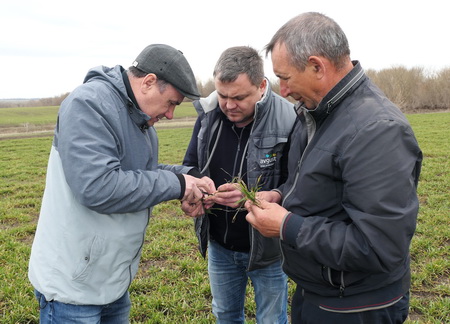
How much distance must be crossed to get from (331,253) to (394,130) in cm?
72

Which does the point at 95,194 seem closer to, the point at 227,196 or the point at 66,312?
the point at 66,312

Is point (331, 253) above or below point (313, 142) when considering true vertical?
below

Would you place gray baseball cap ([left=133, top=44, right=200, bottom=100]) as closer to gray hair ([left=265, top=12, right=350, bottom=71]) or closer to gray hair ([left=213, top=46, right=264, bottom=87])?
gray hair ([left=213, top=46, right=264, bottom=87])

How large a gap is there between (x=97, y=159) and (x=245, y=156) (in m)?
1.41

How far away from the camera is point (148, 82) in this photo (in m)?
2.54

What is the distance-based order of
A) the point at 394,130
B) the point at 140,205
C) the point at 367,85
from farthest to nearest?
the point at 140,205, the point at 367,85, the point at 394,130

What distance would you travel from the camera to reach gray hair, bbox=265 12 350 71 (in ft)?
6.93

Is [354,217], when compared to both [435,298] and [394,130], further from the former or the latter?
[435,298]

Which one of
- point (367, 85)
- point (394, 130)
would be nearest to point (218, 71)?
point (367, 85)

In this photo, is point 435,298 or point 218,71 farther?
point 435,298

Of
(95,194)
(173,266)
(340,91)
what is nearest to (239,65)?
(340,91)

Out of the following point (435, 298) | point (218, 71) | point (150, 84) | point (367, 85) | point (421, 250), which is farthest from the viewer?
point (421, 250)

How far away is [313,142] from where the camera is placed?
228 cm

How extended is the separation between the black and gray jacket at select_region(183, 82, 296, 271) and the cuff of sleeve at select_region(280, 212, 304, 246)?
0.90 m
